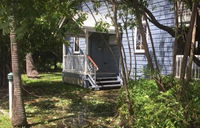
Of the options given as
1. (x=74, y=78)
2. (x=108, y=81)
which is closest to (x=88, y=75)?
(x=108, y=81)

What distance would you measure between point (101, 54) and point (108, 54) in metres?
0.43

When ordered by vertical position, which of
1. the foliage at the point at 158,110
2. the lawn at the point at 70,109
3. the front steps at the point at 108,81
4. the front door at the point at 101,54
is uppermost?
the front door at the point at 101,54

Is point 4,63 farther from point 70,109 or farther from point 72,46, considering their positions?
point 70,109

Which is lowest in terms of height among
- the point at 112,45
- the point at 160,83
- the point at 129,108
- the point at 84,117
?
the point at 84,117

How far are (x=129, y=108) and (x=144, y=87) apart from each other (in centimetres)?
75

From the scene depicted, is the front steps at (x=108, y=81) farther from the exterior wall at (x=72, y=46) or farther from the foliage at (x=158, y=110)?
the foliage at (x=158, y=110)

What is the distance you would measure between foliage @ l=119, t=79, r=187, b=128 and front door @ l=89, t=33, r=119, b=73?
10973 millimetres

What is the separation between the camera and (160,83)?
5609 millimetres

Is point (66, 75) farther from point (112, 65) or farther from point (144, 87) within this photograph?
point (144, 87)

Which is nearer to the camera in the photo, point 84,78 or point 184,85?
point 184,85

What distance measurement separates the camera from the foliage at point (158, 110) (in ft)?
15.9

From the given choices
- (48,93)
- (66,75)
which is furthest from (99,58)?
(48,93)

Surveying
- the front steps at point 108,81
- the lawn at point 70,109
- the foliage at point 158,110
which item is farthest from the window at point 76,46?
the foliage at point 158,110

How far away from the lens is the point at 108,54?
685 inches
